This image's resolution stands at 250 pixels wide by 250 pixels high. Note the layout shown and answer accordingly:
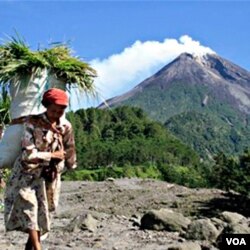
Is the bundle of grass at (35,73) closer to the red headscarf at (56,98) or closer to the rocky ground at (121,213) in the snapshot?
the red headscarf at (56,98)

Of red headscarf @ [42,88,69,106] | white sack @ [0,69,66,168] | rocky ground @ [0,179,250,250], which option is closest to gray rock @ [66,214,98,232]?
rocky ground @ [0,179,250,250]

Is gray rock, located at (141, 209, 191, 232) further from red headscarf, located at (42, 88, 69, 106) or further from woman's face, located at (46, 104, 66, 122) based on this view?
red headscarf, located at (42, 88, 69, 106)

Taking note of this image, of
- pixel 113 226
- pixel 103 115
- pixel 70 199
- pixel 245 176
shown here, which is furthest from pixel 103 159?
pixel 113 226

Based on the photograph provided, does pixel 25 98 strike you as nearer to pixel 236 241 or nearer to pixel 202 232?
pixel 236 241

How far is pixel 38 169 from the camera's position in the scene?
477cm

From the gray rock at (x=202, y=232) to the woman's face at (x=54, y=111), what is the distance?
396 centimetres

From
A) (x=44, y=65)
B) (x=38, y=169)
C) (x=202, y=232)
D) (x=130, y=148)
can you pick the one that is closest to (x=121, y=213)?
(x=202, y=232)

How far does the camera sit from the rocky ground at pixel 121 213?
7.77 m

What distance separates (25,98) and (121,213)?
32.2ft

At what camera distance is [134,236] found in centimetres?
866

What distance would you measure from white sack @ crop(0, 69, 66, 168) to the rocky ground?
7.42 ft

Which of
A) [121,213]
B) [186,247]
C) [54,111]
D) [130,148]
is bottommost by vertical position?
[121,213]

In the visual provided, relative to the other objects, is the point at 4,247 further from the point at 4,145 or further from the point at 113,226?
the point at 113,226

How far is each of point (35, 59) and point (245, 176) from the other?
40752 mm
